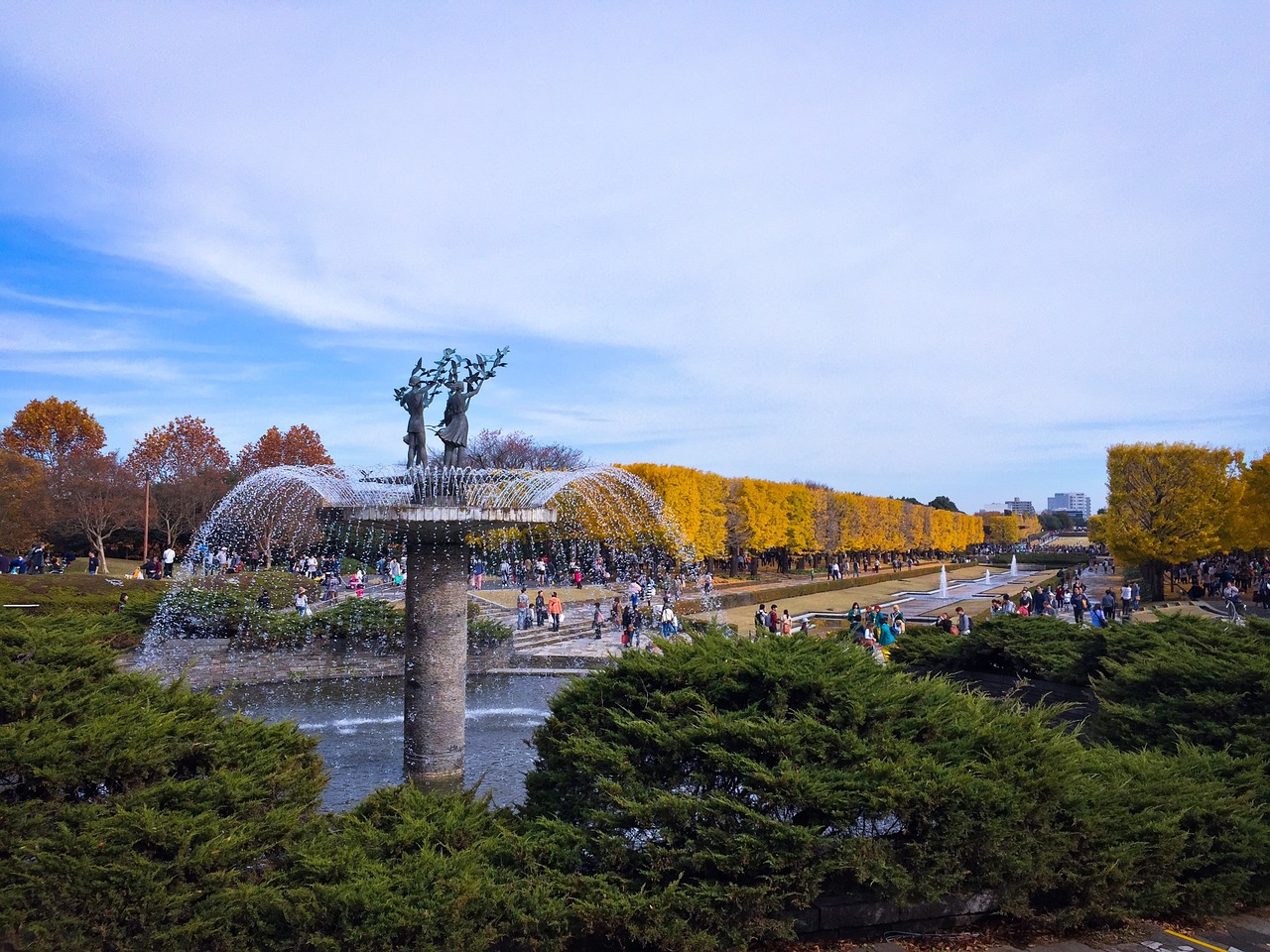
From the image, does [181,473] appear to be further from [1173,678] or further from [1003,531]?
[1003,531]

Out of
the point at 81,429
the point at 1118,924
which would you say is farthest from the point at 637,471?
the point at 1118,924

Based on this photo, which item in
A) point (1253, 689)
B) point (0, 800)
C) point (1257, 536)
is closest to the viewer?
point (0, 800)

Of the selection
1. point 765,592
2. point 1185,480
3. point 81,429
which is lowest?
point 765,592

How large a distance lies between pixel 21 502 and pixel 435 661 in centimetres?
2994

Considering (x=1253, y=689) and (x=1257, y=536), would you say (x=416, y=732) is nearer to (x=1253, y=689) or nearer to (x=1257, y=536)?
(x=1253, y=689)

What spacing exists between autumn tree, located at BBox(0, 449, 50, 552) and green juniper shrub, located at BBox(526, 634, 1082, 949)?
3171 cm

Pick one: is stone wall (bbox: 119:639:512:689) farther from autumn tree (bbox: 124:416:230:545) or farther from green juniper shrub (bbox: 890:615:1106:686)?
autumn tree (bbox: 124:416:230:545)

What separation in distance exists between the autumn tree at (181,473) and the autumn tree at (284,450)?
15.0ft

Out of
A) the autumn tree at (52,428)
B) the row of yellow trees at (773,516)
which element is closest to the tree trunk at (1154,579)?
the row of yellow trees at (773,516)

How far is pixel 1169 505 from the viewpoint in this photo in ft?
111

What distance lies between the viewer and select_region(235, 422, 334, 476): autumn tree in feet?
174

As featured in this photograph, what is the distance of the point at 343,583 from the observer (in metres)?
33.3

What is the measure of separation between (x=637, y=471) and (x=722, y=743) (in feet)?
135

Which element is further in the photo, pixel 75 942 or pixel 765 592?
pixel 765 592
